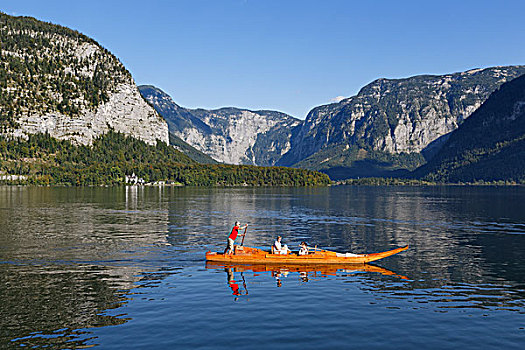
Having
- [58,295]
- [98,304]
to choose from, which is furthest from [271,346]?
[58,295]

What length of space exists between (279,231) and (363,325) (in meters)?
58.6

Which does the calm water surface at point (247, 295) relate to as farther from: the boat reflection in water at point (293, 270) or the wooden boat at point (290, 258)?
the wooden boat at point (290, 258)

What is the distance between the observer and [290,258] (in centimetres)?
5875

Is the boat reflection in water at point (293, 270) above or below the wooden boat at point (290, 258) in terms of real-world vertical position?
below

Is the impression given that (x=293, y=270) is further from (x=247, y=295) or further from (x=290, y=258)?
(x=247, y=295)

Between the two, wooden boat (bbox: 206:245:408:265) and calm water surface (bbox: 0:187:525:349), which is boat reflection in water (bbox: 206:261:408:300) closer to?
calm water surface (bbox: 0:187:525:349)

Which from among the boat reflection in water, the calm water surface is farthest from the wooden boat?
the calm water surface

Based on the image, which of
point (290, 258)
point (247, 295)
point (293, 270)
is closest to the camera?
point (247, 295)

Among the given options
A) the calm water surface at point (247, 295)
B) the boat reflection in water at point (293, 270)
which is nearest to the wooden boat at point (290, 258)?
the boat reflection in water at point (293, 270)

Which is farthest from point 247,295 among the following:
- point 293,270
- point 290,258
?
point 290,258

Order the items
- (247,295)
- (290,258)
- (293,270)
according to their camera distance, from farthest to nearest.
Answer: (290,258) → (293,270) → (247,295)

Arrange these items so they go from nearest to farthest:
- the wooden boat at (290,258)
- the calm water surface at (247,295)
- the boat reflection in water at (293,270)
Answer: the calm water surface at (247,295)
the boat reflection in water at (293,270)
the wooden boat at (290,258)

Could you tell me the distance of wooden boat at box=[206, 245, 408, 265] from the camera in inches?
2318

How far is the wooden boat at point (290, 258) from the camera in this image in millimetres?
58875
